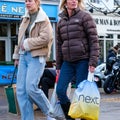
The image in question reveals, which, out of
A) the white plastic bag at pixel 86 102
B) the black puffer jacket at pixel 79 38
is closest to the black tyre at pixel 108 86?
the black puffer jacket at pixel 79 38

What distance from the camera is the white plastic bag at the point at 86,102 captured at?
19.3ft

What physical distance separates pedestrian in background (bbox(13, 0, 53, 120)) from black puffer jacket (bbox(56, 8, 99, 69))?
28 cm

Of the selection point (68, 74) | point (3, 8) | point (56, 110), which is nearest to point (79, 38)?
point (68, 74)

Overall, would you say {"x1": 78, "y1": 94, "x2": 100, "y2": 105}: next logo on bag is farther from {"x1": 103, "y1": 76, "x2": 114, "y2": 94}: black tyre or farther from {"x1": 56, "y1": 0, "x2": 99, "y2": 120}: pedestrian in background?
{"x1": 103, "y1": 76, "x2": 114, "y2": 94}: black tyre

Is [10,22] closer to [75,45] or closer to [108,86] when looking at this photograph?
[108,86]

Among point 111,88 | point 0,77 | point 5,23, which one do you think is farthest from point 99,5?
point 111,88

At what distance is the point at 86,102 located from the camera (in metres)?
5.89

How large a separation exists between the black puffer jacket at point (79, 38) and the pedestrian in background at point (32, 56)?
280mm

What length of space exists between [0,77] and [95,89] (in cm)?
1352

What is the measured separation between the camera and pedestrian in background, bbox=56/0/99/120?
20.0ft

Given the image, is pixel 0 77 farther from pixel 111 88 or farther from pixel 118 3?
pixel 118 3

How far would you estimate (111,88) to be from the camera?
14734mm

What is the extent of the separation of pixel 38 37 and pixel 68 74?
640 millimetres

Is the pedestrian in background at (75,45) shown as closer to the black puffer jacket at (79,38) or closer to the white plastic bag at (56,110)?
the black puffer jacket at (79,38)
